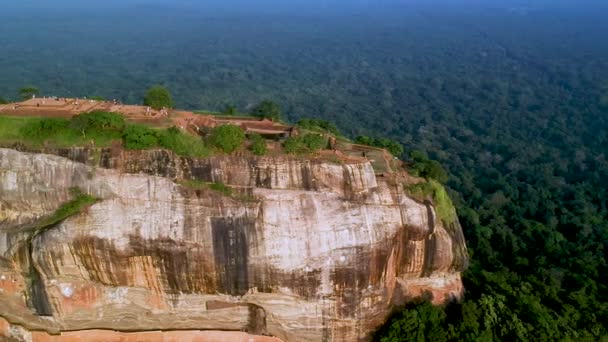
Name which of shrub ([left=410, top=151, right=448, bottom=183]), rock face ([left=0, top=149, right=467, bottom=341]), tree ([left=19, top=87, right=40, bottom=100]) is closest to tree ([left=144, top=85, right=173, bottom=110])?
rock face ([left=0, top=149, right=467, bottom=341])

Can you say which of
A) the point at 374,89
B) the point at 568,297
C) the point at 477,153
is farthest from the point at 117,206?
the point at 374,89

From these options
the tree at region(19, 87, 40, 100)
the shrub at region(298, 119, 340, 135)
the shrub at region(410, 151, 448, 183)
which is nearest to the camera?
the shrub at region(410, 151, 448, 183)

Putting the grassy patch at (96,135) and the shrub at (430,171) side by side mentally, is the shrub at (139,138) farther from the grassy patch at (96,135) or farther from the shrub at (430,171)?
the shrub at (430,171)

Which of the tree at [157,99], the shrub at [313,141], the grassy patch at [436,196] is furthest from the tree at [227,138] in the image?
the grassy patch at [436,196]

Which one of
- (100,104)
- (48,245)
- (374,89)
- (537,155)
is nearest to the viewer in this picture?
(48,245)

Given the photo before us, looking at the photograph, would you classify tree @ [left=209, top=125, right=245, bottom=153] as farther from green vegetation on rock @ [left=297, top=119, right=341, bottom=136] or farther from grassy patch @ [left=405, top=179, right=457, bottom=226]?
grassy patch @ [left=405, top=179, right=457, bottom=226]

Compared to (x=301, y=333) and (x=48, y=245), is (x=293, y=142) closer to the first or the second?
(x=301, y=333)
